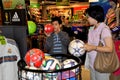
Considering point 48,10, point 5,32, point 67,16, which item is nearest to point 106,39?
point 5,32

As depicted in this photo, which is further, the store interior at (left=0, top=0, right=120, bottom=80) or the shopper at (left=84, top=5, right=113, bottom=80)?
the store interior at (left=0, top=0, right=120, bottom=80)

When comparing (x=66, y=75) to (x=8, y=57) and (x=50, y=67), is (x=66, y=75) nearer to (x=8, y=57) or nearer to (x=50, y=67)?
(x=50, y=67)

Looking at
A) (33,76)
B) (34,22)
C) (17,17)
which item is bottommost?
(34,22)

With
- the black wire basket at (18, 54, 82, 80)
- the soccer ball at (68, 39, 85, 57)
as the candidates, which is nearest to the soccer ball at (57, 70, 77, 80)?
the black wire basket at (18, 54, 82, 80)

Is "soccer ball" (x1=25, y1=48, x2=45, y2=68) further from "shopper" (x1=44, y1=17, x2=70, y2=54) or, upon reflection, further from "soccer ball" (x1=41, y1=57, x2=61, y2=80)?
"shopper" (x1=44, y1=17, x2=70, y2=54)

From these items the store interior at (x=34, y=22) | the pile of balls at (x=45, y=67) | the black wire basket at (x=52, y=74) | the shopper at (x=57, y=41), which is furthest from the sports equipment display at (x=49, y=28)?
the black wire basket at (x=52, y=74)

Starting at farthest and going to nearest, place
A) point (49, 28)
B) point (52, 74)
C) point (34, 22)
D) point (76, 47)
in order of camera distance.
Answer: point (34, 22) → point (49, 28) → point (76, 47) → point (52, 74)

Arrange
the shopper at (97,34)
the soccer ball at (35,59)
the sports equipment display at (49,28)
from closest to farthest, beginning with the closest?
the soccer ball at (35,59) → the shopper at (97,34) → the sports equipment display at (49,28)

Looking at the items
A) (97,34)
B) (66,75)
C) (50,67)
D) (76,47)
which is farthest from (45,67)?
(97,34)

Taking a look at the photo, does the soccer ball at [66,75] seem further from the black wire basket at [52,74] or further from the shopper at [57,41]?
the shopper at [57,41]

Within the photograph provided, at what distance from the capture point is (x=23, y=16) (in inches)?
140

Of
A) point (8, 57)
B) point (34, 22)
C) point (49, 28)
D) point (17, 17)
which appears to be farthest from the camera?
point (34, 22)

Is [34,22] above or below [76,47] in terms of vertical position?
below

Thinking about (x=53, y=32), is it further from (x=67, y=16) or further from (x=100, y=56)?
(x=67, y=16)
